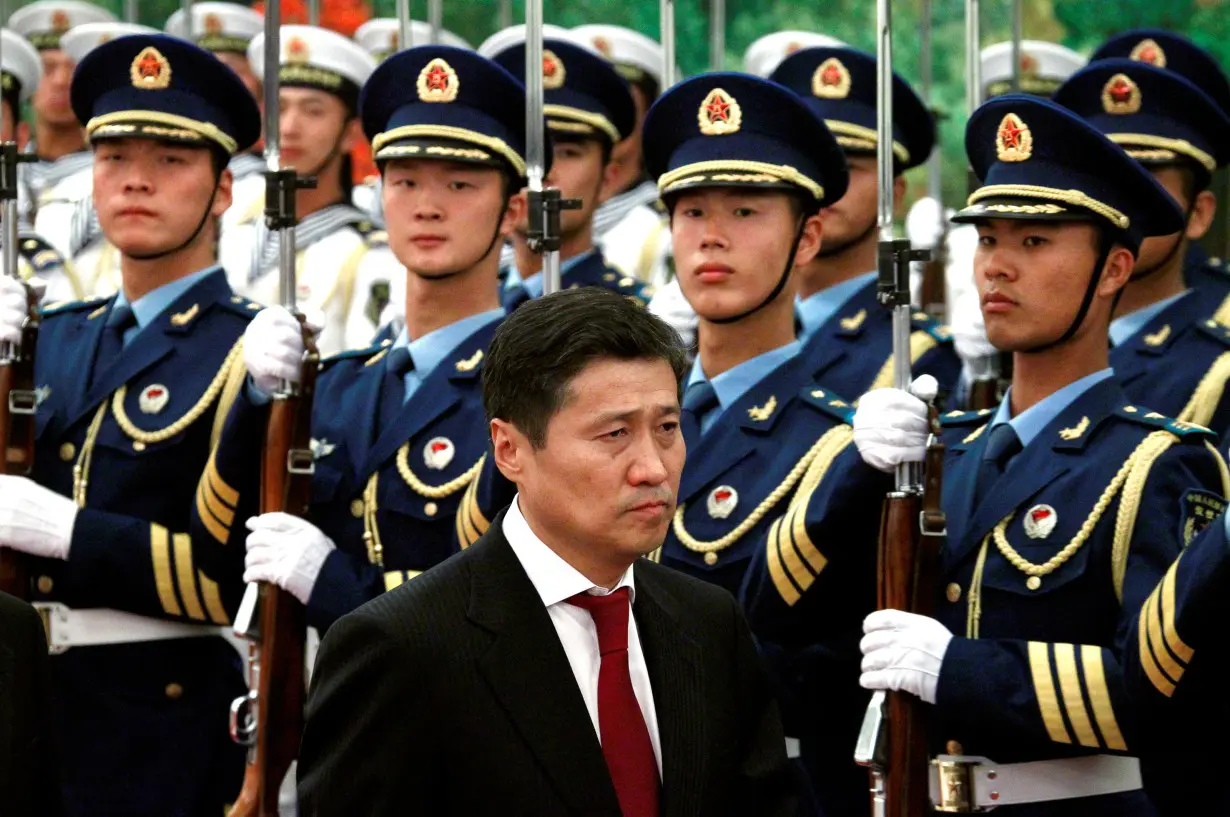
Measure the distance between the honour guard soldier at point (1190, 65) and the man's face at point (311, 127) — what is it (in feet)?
9.75

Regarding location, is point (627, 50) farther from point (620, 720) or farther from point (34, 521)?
point (620, 720)

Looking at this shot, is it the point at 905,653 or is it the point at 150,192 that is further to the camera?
the point at 150,192

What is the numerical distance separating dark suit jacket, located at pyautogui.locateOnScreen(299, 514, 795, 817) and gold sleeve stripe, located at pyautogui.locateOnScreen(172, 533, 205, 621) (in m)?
2.69

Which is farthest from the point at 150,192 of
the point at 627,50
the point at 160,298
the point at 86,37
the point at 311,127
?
the point at 627,50

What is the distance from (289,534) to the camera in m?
6.15

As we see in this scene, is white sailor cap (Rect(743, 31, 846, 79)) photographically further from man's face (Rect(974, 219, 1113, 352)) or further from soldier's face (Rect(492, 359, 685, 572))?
soldier's face (Rect(492, 359, 685, 572))

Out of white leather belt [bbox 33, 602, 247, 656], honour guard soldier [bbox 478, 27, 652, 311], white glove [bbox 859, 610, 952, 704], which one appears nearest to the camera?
white glove [bbox 859, 610, 952, 704]

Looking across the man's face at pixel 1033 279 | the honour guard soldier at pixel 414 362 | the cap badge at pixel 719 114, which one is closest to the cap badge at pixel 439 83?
the honour guard soldier at pixel 414 362

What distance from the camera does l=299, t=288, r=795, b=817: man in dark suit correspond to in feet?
12.3

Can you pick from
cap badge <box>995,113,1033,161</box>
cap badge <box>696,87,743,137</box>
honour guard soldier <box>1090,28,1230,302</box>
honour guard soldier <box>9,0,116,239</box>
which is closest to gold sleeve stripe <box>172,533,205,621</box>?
cap badge <box>696,87,743,137</box>

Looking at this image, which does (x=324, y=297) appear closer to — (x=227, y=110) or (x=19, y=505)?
(x=227, y=110)

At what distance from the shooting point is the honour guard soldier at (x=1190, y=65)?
7.81 meters

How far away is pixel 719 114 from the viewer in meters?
6.30

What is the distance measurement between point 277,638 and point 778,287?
1.59 m
